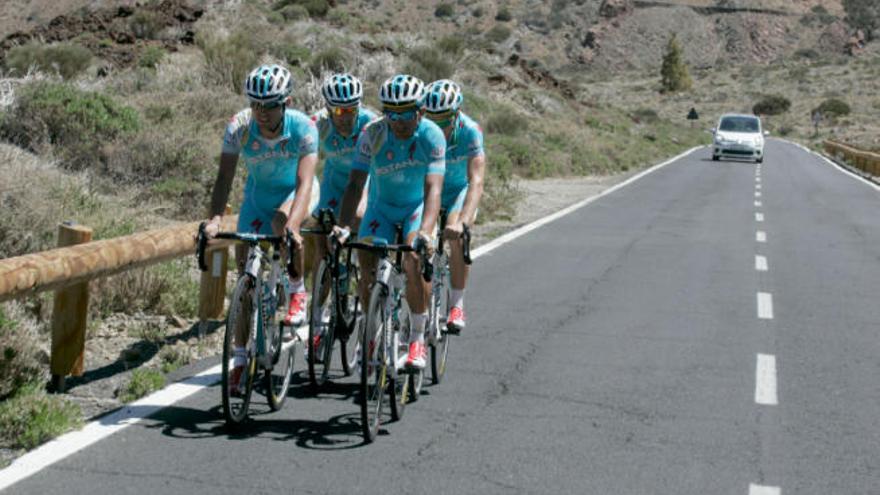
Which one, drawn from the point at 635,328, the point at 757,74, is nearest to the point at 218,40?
the point at 635,328

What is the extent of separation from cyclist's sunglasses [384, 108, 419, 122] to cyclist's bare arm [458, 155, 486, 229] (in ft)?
3.91

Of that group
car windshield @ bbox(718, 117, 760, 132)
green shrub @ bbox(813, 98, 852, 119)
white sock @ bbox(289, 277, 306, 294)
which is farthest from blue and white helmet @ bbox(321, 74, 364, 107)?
green shrub @ bbox(813, 98, 852, 119)

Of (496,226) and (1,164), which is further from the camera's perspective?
(496,226)

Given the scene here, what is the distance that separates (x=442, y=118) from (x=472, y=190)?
556 millimetres

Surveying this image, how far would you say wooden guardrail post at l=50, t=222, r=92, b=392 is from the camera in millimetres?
7617

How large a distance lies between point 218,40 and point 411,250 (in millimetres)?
27365

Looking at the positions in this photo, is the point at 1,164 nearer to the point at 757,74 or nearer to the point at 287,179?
the point at 287,179

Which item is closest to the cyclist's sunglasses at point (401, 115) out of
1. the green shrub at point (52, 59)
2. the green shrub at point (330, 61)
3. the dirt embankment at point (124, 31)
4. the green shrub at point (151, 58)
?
the green shrub at point (52, 59)

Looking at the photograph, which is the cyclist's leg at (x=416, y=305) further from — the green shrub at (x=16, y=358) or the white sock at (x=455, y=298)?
the green shrub at (x=16, y=358)

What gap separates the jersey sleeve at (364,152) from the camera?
745 cm

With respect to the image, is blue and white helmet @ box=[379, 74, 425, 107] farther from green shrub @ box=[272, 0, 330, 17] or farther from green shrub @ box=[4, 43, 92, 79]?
green shrub @ box=[272, 0, 330, 17]

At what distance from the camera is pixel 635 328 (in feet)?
35.2

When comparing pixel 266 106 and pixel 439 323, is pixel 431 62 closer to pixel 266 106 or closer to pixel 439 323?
pixel 439 323

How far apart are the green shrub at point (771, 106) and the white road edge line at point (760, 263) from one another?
9270 centimetres
